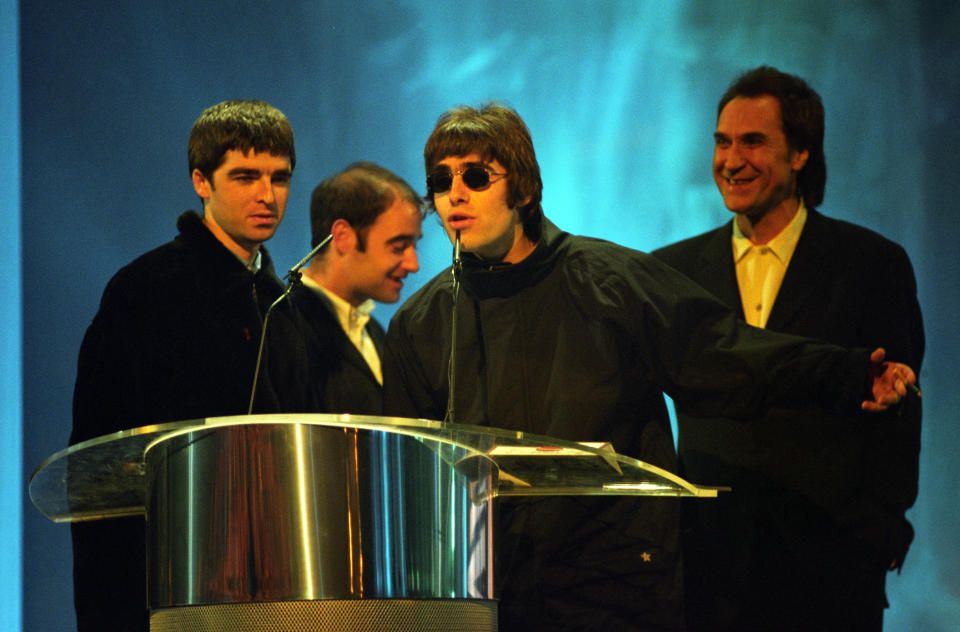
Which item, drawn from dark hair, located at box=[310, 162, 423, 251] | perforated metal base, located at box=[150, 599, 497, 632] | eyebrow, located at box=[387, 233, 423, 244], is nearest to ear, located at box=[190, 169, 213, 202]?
dark hair, located at box=[310, 162, 423, 251]

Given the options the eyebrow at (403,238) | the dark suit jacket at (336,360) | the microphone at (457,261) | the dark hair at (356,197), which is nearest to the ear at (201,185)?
the dark hair at (356,197)

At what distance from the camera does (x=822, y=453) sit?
305 cm

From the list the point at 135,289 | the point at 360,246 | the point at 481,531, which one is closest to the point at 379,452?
the point at 481,531

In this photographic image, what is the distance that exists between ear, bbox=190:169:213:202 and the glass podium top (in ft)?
4.34

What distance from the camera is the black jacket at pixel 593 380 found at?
307cm

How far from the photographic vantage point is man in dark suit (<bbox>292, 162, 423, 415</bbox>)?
132 inches

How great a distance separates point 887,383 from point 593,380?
82cm

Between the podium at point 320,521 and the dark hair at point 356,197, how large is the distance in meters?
1.66

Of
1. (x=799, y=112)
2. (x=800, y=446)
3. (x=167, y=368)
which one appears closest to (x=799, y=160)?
(x=799, y=112)

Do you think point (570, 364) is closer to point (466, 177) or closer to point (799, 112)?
point (466, 177)

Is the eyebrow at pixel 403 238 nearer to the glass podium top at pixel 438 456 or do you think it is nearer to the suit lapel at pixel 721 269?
the suit lapel at pixel 721 269

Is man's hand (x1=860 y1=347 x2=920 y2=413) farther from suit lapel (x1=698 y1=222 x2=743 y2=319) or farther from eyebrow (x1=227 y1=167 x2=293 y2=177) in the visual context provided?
eyebrow (x1=227 y1=167 x2=293 y2=177)

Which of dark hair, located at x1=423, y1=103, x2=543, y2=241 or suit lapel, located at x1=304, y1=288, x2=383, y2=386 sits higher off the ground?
dark hair, located at x1=423, y1=103, x2=543, y2=241

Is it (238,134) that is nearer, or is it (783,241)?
(783,241)
